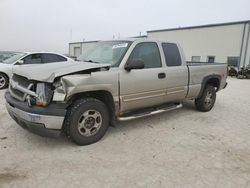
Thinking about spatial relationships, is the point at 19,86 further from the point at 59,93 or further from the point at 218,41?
the point at 218,41

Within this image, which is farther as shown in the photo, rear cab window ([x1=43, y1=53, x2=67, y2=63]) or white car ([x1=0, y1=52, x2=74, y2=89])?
rear cab window ([x1=43, y1=53, x2=67, y2=63])

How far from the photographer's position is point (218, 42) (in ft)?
65.0

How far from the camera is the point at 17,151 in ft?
10.6

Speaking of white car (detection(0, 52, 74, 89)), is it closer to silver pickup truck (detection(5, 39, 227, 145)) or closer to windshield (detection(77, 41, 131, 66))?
windshield (detection(77, 41, 131, 66))

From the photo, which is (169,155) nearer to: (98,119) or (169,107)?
(98,119)

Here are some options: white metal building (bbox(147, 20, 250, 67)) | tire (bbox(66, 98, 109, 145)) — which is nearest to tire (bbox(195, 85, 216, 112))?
tire (bbox(66, 98, 109, 145))

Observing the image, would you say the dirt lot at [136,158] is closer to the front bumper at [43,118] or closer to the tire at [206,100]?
the front bumper at [43,118]

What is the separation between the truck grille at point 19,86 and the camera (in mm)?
3311

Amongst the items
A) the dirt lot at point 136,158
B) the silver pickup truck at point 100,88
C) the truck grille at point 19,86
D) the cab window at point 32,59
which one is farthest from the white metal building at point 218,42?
the truck grille at point 19,86

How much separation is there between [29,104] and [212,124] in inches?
152

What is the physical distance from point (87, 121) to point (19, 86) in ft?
4.11

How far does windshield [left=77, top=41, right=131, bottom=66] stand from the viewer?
13.0ft

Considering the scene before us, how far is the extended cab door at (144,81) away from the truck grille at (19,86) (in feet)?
5.05

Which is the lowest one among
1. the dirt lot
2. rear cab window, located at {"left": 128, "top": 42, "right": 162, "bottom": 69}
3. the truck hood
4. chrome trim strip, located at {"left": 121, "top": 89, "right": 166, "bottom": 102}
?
the dirt lot
